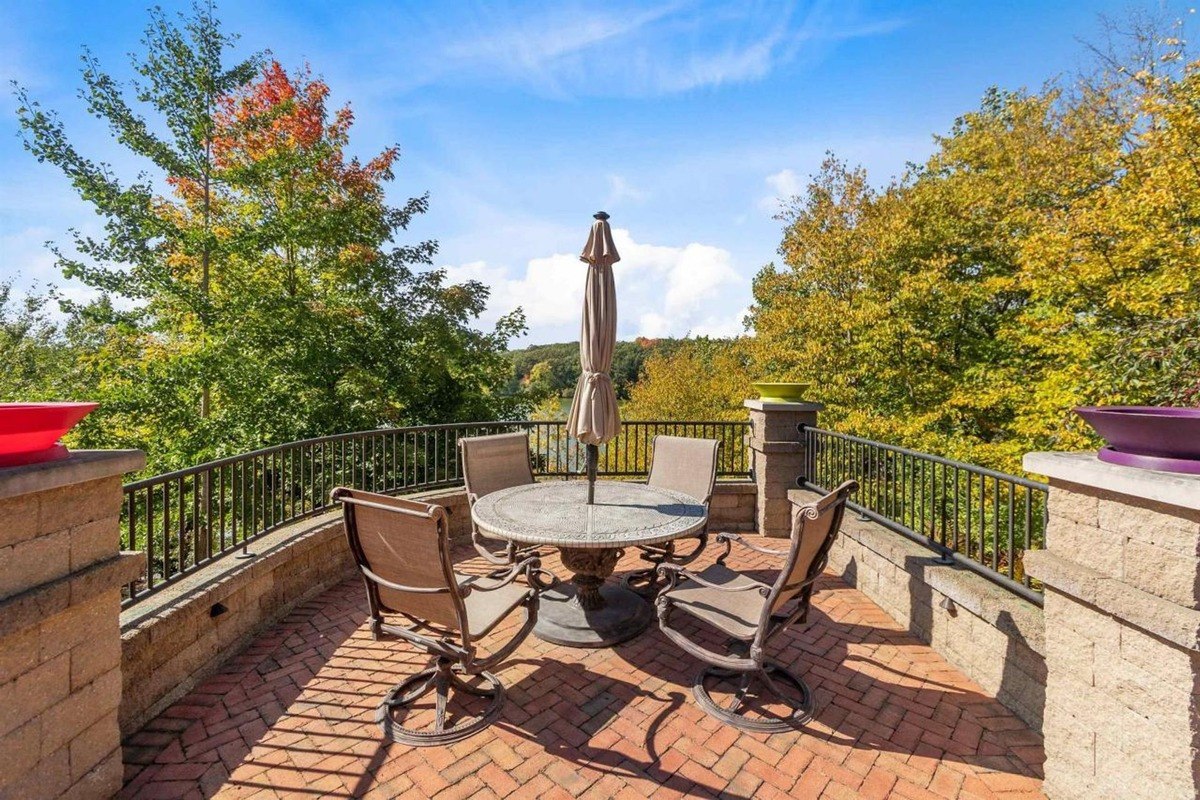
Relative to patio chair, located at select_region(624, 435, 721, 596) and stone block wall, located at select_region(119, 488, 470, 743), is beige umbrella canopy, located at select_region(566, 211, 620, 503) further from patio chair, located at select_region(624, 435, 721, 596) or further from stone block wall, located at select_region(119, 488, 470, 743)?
stone block wall, located at select_region(119, 488, 470, 743)

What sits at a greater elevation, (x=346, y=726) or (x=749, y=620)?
(x=749, y=620)

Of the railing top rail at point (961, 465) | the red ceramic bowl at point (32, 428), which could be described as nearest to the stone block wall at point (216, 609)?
the red ceramic bowl at point (32, 428)

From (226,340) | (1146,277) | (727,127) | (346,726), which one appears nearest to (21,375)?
(226,340)

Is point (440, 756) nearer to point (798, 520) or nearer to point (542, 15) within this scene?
point (798, 520)

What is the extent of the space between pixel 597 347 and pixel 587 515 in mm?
1204

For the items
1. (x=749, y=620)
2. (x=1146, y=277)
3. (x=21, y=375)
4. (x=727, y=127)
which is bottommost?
(x=749, y=620)

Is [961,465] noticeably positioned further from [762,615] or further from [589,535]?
[589,535]

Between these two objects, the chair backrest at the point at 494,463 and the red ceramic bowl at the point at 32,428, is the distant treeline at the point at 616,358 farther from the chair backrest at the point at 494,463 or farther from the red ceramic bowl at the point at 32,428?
the red ceramic bowl at the point at 32,428

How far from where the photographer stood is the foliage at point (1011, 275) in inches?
262

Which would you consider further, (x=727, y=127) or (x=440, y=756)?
(x=727, y=127)

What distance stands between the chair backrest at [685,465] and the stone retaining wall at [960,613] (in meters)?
1.24

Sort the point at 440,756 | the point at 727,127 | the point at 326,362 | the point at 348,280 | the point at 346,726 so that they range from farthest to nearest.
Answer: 1. the point at 348,280
2. the point at 326,362
3. the point at 727,127
4. the point at 346,726
5. the point at 440,756

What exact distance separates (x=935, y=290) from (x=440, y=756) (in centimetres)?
1261

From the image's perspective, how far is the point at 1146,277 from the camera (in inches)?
294
